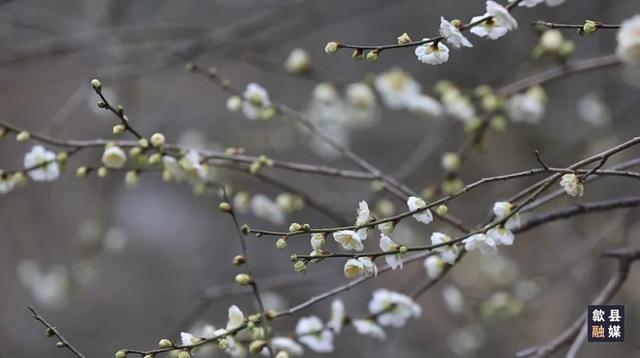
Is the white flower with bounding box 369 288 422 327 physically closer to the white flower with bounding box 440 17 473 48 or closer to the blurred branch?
the blurred branch

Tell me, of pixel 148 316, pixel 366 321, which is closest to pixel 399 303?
pixel 366 321

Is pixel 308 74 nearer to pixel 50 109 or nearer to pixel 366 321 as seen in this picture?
pixel 366 321

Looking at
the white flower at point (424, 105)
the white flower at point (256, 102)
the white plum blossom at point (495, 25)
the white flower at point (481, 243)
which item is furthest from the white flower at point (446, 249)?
the white flower at point (424, 105)

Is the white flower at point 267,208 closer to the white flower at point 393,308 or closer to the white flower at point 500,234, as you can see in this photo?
the white flower at point 393,308

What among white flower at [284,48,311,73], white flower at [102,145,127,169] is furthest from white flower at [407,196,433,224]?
white flower at [284,48,311,73]

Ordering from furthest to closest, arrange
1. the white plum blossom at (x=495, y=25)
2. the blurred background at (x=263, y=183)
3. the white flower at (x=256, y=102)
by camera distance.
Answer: the blurred background at (x=263, y=183)
the white flower at (x=256, y=102)
the white plum blossom at (x=495, y=25)

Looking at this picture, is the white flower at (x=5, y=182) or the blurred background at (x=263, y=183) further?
the blurred background at (x=263, y=183)
